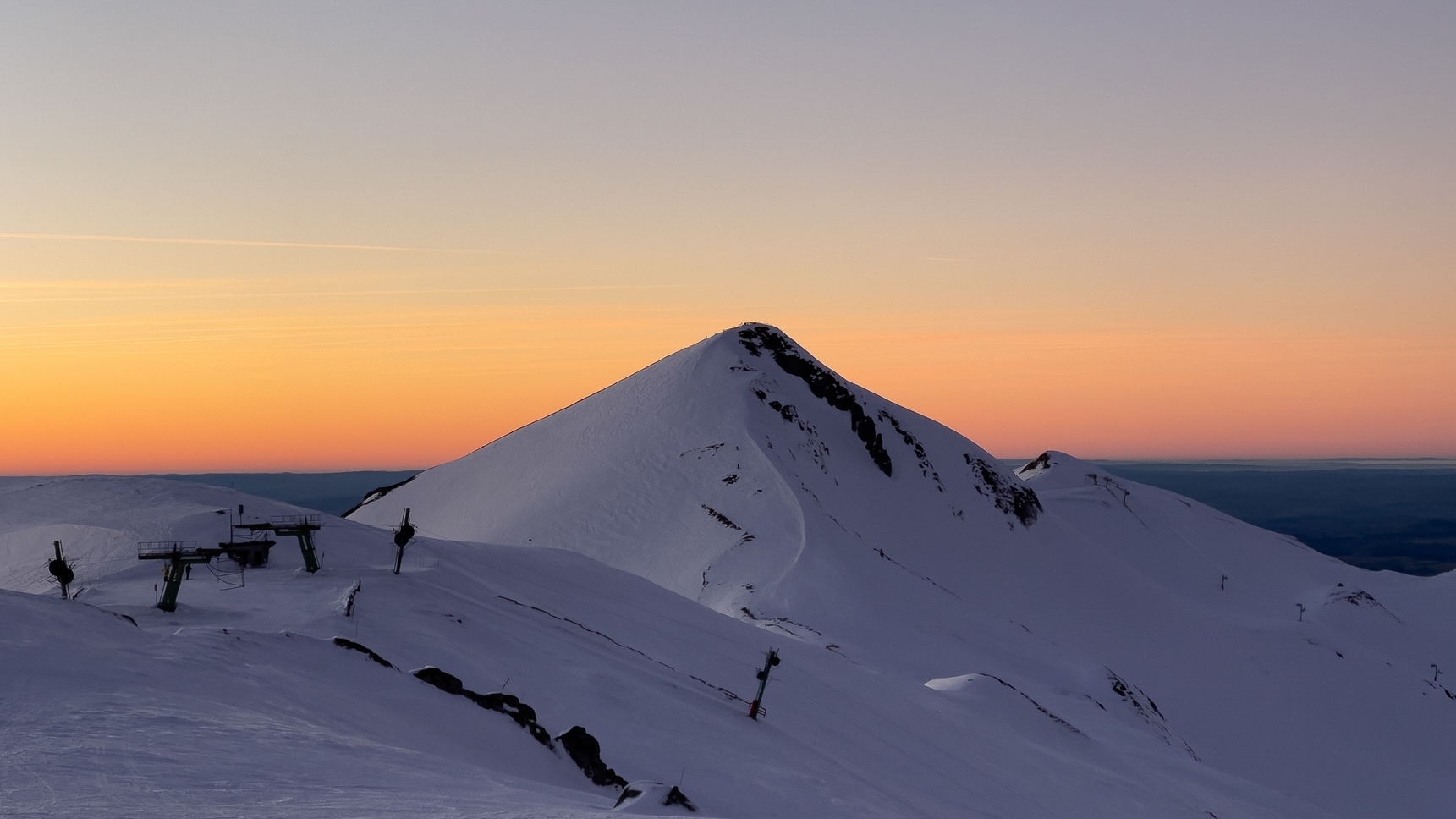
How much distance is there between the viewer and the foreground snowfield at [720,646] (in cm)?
1720

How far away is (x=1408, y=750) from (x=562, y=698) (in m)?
68.4

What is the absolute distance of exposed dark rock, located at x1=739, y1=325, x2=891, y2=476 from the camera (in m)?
93.2

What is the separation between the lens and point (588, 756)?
2184cm

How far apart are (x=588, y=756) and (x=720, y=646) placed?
1967 cm

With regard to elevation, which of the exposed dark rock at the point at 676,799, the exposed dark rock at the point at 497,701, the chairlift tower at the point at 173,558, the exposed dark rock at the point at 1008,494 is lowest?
the exposed dark rock at the point at 676,799

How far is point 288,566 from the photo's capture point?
111ft

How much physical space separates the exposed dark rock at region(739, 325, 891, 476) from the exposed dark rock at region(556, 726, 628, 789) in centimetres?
6998

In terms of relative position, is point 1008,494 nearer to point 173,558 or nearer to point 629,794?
point 173,558

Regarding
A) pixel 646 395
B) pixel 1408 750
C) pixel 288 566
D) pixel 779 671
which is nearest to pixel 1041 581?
pixel 1408 750

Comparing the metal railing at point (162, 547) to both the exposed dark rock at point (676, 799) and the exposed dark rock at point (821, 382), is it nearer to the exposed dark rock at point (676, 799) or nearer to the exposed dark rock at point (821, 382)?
the exposed dark rock at point (676, 799)

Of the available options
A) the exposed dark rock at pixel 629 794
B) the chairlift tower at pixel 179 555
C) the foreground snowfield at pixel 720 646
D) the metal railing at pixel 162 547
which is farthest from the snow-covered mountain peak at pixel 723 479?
the exposed dark rock at pixel 629 794

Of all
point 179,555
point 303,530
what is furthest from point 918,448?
point 179,555

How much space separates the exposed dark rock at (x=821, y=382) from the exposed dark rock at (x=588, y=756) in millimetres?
69982

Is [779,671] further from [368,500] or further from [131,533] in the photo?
[368,500]
